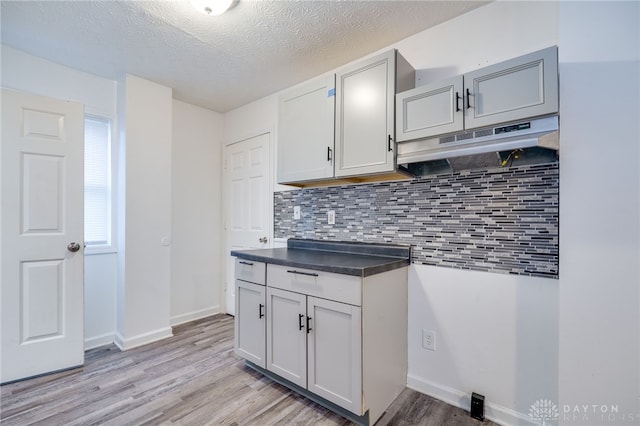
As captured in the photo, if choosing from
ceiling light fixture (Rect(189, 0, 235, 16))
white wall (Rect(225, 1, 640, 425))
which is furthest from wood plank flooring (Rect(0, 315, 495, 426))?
ceiling light fixture (Rect(189, 0, 235, 16))

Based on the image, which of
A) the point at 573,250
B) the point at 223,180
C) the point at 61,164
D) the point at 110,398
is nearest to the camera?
the point at 573,250

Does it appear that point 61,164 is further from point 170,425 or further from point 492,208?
point 492,208

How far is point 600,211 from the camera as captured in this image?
1146mm

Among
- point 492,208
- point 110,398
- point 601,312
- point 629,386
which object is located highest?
point 492,208

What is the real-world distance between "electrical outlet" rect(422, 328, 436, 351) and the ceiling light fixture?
2380 millimetres

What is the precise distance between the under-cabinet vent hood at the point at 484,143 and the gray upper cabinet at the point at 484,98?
4 centimetres

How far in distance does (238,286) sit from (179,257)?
1.36m

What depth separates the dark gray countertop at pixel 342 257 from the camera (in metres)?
1.63

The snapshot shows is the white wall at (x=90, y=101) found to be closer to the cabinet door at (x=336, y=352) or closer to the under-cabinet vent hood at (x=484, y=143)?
the cabinet door at (x=336, y=352)

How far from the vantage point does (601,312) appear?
1.13 meters

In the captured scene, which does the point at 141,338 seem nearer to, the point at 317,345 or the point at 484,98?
the point at 317,345

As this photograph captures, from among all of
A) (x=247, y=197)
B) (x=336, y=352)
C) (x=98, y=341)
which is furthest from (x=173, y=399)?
(x=247, y=197)

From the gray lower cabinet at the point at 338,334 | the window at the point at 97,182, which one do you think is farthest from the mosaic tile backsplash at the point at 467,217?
→ the window at the point at 97,182

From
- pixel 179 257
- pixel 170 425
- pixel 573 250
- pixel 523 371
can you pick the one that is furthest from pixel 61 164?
pixel 523 371
